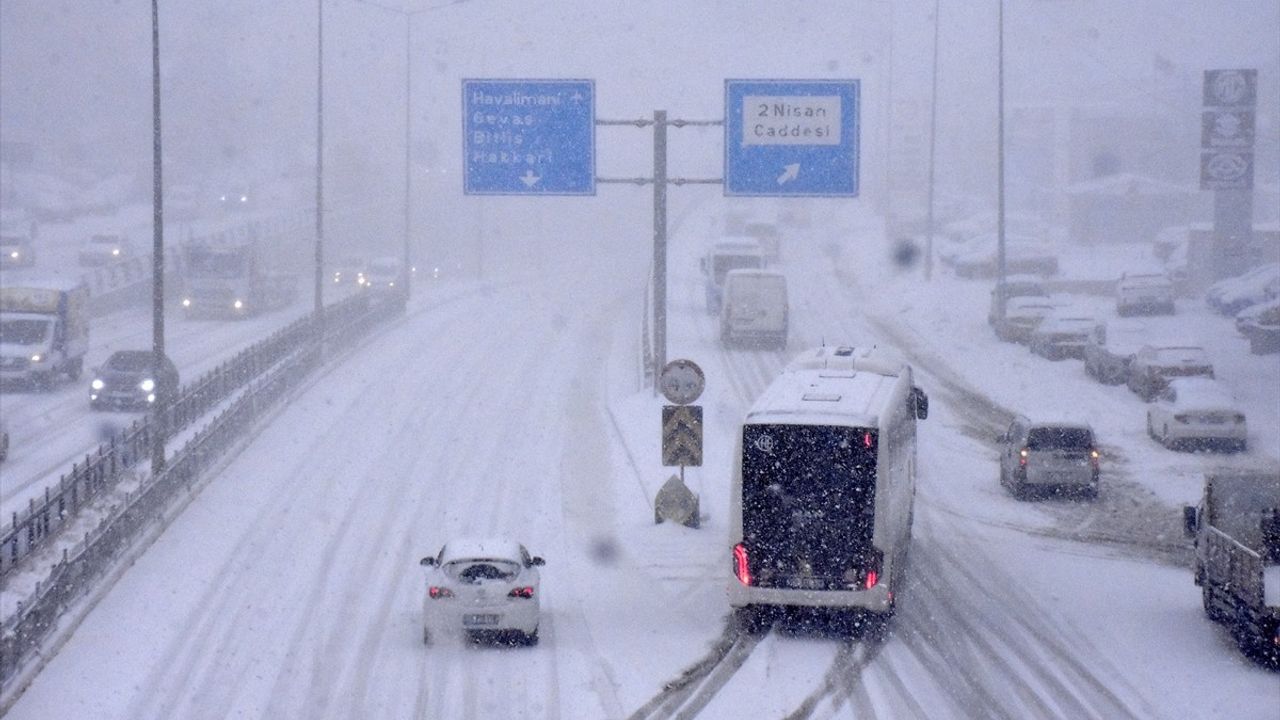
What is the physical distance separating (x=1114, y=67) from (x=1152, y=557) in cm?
13940

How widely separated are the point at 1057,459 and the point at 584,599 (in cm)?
1164

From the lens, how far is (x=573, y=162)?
26.8m

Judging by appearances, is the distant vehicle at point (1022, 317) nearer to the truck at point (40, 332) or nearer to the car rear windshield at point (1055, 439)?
the car rear windshield at point (1055, 439)

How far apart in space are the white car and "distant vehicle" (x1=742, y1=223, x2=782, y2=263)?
5973 centimetres

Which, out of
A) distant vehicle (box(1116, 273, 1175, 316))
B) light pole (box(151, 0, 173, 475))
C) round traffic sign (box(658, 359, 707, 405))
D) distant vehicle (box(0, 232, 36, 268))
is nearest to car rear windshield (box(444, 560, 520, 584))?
round traffic sign (box(658, 359, 707, 405))

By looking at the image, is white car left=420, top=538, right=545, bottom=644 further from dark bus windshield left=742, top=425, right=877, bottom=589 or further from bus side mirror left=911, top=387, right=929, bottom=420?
bus side mirror left=911, top=387, right=929, bottom=420

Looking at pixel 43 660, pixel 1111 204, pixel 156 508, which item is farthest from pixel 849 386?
pixel 1111 204

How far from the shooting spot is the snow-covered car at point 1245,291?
51.5 meters

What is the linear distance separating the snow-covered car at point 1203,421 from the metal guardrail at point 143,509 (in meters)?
20.5

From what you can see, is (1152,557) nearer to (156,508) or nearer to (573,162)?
(573,162)

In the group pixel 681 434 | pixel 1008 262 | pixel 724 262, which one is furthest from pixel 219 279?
pixel 681 434

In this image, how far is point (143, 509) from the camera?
2347cm

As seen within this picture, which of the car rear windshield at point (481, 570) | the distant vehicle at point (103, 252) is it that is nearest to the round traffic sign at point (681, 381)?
the car rear windshield at point (481, 570)

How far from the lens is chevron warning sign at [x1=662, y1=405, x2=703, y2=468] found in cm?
2361
